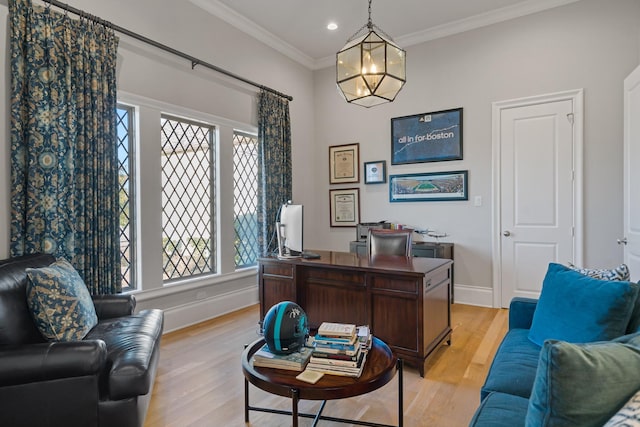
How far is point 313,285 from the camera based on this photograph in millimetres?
2988

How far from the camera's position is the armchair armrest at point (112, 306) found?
2400mm

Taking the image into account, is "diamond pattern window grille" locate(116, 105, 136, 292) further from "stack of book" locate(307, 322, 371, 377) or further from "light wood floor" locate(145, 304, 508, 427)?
"stack of book" locate(307, 322, 371, 377)

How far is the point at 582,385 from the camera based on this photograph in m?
0.79

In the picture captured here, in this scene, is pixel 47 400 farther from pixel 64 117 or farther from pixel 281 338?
pixel 64 117

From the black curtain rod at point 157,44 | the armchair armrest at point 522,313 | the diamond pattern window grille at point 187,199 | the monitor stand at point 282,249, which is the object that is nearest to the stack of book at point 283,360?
the armchair armrest at point 522,313

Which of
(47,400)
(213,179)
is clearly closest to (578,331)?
(47,400)

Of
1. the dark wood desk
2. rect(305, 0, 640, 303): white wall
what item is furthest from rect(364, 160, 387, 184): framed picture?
the dark wood desk

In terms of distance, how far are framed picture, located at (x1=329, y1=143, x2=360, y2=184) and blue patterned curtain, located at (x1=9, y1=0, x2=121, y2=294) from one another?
2986 mm

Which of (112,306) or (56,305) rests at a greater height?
(56,305)

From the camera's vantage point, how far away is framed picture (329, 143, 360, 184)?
503cm

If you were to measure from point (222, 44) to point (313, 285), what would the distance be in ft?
9.14

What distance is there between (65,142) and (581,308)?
3.20m

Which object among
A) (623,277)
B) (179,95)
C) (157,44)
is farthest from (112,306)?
(623,277)

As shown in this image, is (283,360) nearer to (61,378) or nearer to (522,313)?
(61,378)
